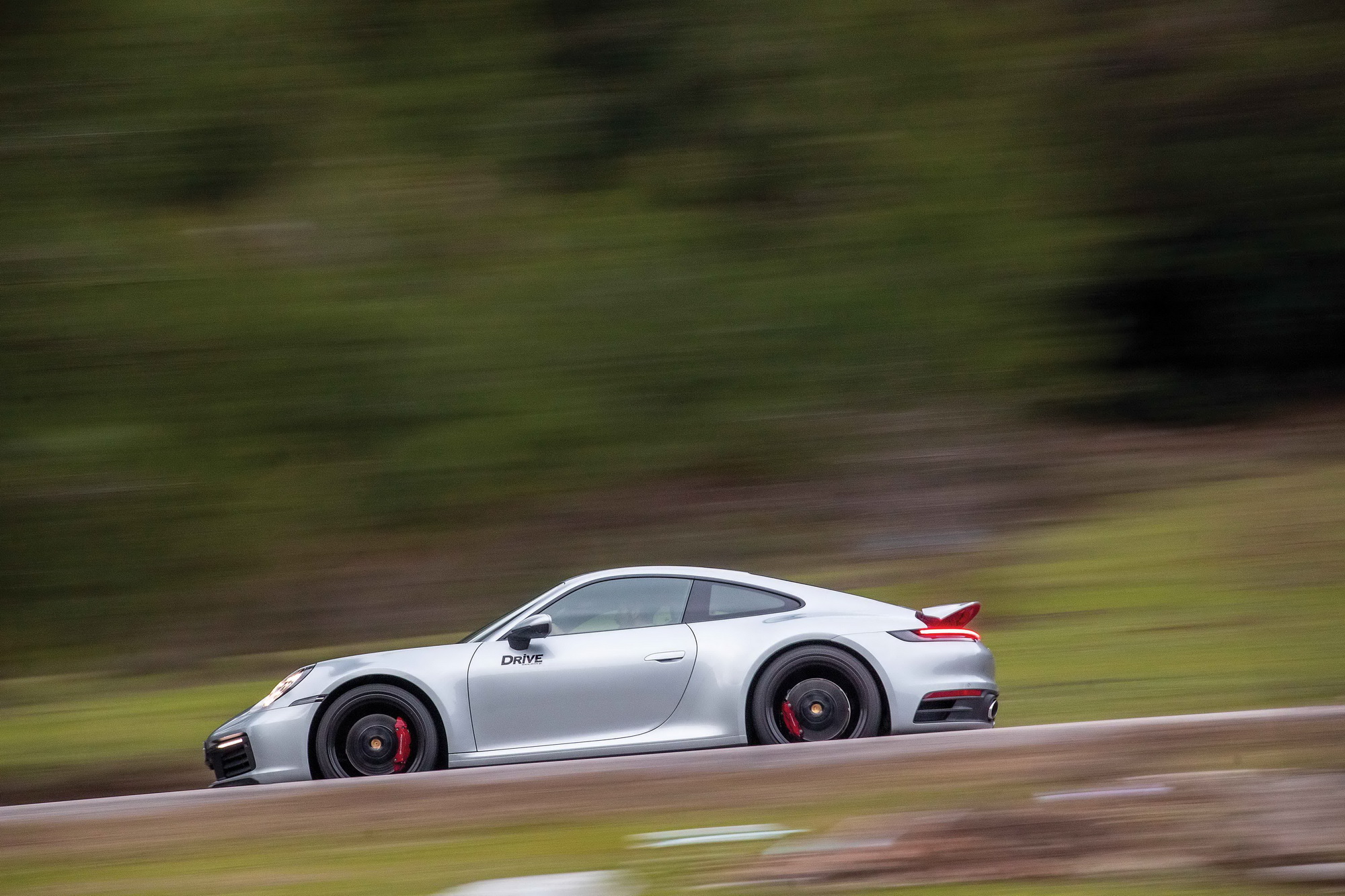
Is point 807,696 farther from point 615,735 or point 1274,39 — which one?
point 1274,39

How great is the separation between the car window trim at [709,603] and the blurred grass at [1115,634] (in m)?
2.73

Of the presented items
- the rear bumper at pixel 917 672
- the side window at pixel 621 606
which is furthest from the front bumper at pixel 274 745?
the rear bumper at pixel 917 672

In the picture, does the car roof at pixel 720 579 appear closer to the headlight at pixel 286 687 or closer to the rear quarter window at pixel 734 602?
the rear quarter window at pixel 734 602

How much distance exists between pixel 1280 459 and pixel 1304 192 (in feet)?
17.7

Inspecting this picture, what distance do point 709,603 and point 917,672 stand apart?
115 centimetres

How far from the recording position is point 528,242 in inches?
709

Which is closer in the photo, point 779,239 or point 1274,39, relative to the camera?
point 779,239

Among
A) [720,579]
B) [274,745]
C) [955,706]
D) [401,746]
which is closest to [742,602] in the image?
[720,579]

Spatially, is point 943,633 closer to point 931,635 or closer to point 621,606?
point 931,635

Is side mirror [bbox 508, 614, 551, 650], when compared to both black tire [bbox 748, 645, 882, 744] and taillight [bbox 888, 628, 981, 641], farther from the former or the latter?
taillight [bbox 888, 628, 981, 641]

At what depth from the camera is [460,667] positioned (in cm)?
775

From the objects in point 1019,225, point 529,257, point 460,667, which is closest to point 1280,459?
point 1019,225

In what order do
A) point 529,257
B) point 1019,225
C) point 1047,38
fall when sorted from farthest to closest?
point 1047,38 → point 1019,225 → point 529,257

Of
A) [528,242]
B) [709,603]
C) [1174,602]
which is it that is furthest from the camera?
[528,242]
